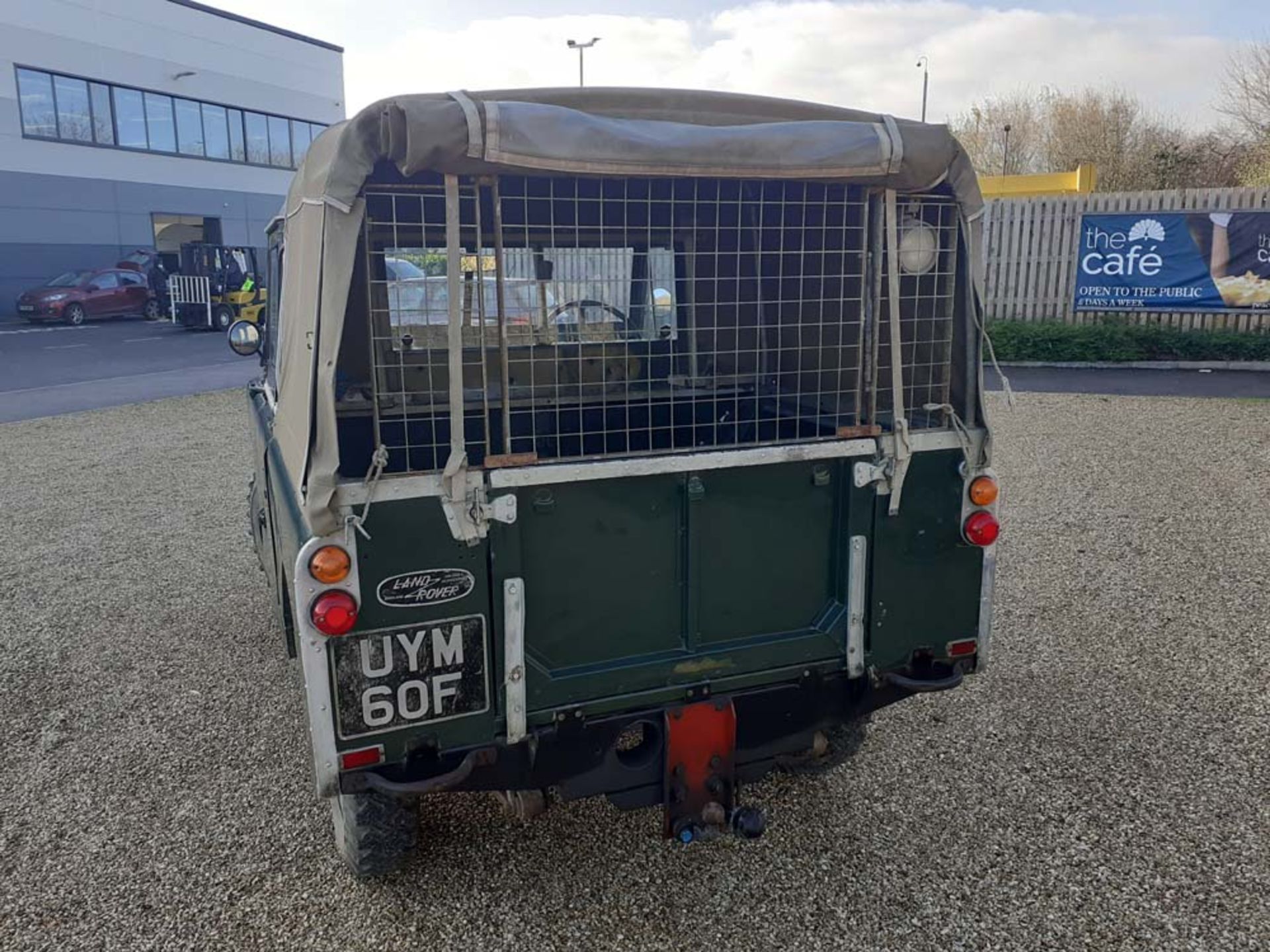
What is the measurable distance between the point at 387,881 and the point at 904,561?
2.07 m

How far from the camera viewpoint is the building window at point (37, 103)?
26156 millimetres

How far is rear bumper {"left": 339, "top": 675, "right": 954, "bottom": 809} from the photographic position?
281 centimetres

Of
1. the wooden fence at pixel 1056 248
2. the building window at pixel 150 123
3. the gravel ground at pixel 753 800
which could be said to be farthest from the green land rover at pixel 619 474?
the building window at pixel 150 123

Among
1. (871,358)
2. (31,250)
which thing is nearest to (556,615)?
(871,358)

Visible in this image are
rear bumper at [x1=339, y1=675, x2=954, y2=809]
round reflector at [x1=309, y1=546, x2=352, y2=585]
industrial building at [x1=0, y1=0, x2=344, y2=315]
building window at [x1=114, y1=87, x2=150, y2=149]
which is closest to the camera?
round reflector at [x1=309, y1=546, x2=352, y2=585]

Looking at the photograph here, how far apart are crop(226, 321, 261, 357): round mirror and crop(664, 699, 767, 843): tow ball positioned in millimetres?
3111

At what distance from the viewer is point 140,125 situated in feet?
96.6

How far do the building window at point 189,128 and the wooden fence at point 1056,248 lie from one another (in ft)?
87.0

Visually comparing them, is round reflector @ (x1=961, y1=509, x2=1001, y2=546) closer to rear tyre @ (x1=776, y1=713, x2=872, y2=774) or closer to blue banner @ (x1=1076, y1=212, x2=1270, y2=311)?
rear tyre @ (x1=776, y1=713, x2=872, y2=774)

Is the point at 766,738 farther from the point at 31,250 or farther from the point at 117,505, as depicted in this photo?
the point at 31,250

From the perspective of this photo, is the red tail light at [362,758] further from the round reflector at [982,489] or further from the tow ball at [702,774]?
the round reflector at [982,489]

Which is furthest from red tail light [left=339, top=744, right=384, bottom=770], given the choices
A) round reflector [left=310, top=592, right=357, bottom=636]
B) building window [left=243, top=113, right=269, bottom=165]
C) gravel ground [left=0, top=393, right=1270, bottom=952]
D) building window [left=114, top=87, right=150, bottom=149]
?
building window [left=243, top=113, right=269, bottom=165]

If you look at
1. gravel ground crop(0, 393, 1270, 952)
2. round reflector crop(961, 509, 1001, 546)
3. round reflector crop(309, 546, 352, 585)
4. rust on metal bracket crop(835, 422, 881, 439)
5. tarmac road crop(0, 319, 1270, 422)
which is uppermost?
rust on metal bracket crop(835, 422, 881, 439)

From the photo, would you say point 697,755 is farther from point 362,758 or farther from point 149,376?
point 149,376
